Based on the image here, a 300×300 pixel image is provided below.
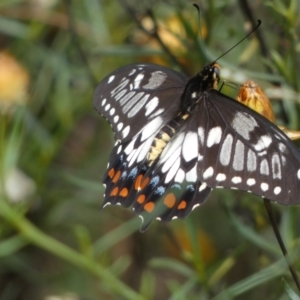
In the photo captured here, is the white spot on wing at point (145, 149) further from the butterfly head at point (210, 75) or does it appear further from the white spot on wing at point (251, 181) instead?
the white spot on wing at point (251, 181)

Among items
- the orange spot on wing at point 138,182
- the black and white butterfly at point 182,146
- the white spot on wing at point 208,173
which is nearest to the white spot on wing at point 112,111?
the black and white butterfly at point 182,146

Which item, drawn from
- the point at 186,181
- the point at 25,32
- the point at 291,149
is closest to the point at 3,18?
the point at 25,32

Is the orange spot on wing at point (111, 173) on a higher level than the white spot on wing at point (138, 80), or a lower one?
lower

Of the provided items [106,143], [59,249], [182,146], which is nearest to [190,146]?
[182,146]

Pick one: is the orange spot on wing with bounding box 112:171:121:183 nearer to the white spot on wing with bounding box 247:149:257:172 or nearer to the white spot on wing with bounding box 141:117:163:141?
the white spot on wing with bounding box 141:117:163:141

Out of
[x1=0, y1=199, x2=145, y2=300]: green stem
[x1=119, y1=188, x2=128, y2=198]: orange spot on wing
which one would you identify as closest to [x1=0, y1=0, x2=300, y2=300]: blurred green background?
[x1=0, y1=199, x2=145, y2=300]: green stem

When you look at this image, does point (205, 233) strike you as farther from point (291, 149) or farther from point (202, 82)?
point (291, 149)

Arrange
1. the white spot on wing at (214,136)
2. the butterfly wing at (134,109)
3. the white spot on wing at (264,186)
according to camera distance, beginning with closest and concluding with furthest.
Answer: the white spot on wing at (264,186) < the white spot on wing at (214,136) < the butterfly wing at (134,109)
